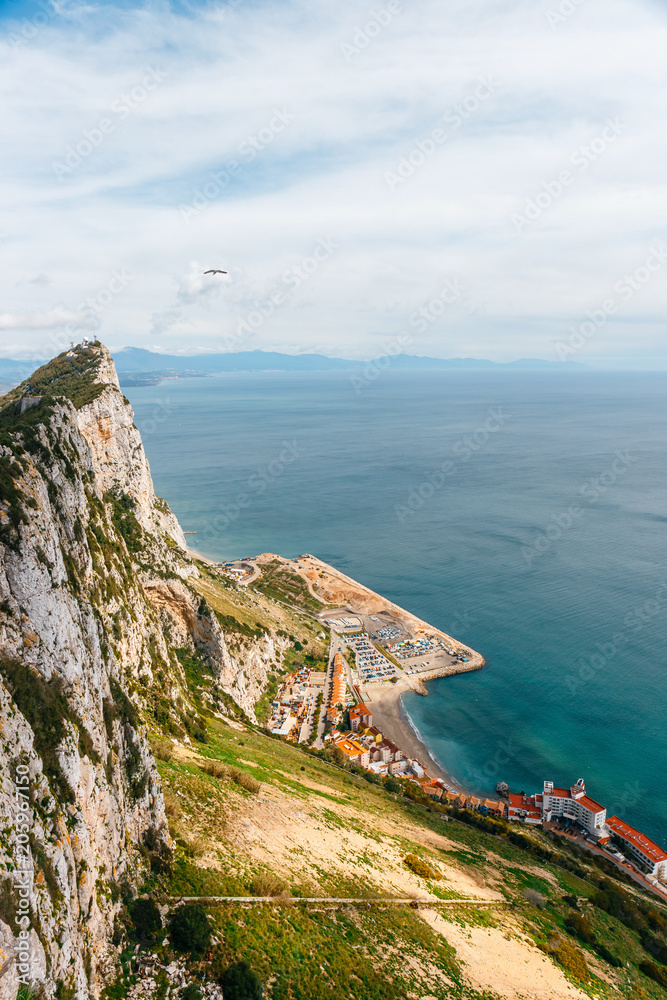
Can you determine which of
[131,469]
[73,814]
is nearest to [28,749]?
[73,814]

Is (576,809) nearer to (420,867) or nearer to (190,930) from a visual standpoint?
(420,867)

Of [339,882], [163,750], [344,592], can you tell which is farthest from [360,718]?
[163,750]

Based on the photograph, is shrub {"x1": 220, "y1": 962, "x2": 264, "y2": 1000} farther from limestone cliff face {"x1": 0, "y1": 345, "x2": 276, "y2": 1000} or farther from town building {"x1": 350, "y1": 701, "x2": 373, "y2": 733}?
town building {"x1": 350, "y1": 701, "x2": 373, "y2": 733}

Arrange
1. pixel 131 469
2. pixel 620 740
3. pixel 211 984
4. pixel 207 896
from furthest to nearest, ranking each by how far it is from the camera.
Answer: pixel 620 740
pixel 131 469
pixel 207 896
pixel 211 984

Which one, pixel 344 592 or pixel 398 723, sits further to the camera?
pixel 344 592

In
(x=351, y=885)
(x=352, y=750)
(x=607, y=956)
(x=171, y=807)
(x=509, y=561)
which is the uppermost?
(x=509, y=561)

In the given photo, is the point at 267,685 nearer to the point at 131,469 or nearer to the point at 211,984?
the point at 131,469

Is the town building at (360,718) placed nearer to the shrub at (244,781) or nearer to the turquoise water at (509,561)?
the turquoise water at (509,561)

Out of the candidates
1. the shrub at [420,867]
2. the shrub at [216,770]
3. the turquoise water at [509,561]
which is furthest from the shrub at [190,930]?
the turquoise water at [509,561]
